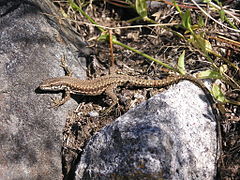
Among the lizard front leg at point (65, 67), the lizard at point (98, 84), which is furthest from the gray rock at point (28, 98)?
the lizard at point (98, 84)

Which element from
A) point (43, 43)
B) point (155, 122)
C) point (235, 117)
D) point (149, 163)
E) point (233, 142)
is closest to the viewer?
point (149, 163)

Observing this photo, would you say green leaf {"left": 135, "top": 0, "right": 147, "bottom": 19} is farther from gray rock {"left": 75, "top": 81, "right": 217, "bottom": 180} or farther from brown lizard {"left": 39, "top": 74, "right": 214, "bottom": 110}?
gray rock {"left": 75, "top": 81, "right": 217, "bottom": 180}

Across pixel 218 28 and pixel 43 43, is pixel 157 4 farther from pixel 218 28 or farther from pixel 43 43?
pixel 43 43

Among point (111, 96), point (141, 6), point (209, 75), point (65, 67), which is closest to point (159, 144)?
point (209, 75)

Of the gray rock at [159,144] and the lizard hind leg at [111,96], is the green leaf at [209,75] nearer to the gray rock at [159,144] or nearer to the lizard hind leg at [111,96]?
the gray rock at [159,144]

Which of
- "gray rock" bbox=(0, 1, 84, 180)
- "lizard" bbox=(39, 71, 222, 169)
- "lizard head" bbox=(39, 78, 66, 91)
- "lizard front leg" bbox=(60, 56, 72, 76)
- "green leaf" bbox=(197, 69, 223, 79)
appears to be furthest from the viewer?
"lizard front leg" bbox=(60, 56, 72, 76)

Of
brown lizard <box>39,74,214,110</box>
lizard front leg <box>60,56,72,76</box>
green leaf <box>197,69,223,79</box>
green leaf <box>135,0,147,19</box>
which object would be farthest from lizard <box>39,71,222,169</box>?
green leaf <box>135,0,147,19</box>

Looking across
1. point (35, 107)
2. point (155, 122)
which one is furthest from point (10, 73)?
point (155, 122)
